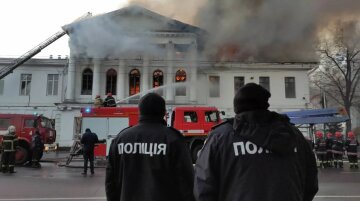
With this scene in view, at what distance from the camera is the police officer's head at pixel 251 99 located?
2.45m

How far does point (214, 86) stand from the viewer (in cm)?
3684

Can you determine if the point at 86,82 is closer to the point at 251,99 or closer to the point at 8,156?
the point at 8,156

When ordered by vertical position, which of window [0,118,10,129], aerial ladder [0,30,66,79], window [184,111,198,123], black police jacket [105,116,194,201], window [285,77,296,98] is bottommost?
black police jacket [105,116,194,201]

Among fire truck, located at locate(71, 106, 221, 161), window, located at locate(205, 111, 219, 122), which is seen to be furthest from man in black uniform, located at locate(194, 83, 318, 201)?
window, located at locate(205, 111, 219, 122)

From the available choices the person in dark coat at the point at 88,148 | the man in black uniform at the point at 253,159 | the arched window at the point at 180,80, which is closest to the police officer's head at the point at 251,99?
the man in black uniform at the point at 253,159

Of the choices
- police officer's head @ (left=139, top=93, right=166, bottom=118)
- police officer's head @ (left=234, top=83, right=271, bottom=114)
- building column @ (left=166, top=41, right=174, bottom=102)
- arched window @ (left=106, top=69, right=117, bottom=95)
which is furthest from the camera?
arched window @ (left=106, top=69, right=117, bottom=95)

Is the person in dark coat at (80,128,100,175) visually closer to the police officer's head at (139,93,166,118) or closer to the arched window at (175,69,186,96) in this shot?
the police officer's head at (139,93,166,118)

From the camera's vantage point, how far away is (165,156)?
3.10 m

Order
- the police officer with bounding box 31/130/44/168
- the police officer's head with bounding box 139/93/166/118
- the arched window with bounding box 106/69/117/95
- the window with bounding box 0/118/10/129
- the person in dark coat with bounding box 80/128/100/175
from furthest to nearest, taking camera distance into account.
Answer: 1. the arched window with bounding box 106/69/117/95
2. the window with bounding box 0/118/10/129
3. the police officer with bounding box 31/130/44/168
4. the person in dark coat with bounding box 80/128/100/175
5. the police officer's head with bounding box 139/93/166/118

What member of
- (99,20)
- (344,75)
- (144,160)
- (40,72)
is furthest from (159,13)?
(40,72)

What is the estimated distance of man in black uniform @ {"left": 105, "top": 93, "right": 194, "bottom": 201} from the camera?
306cm

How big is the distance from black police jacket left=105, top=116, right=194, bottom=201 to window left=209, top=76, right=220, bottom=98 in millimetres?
33401

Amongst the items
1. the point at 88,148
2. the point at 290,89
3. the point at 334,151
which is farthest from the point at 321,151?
the point at 290,89

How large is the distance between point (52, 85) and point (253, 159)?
38.8 m
